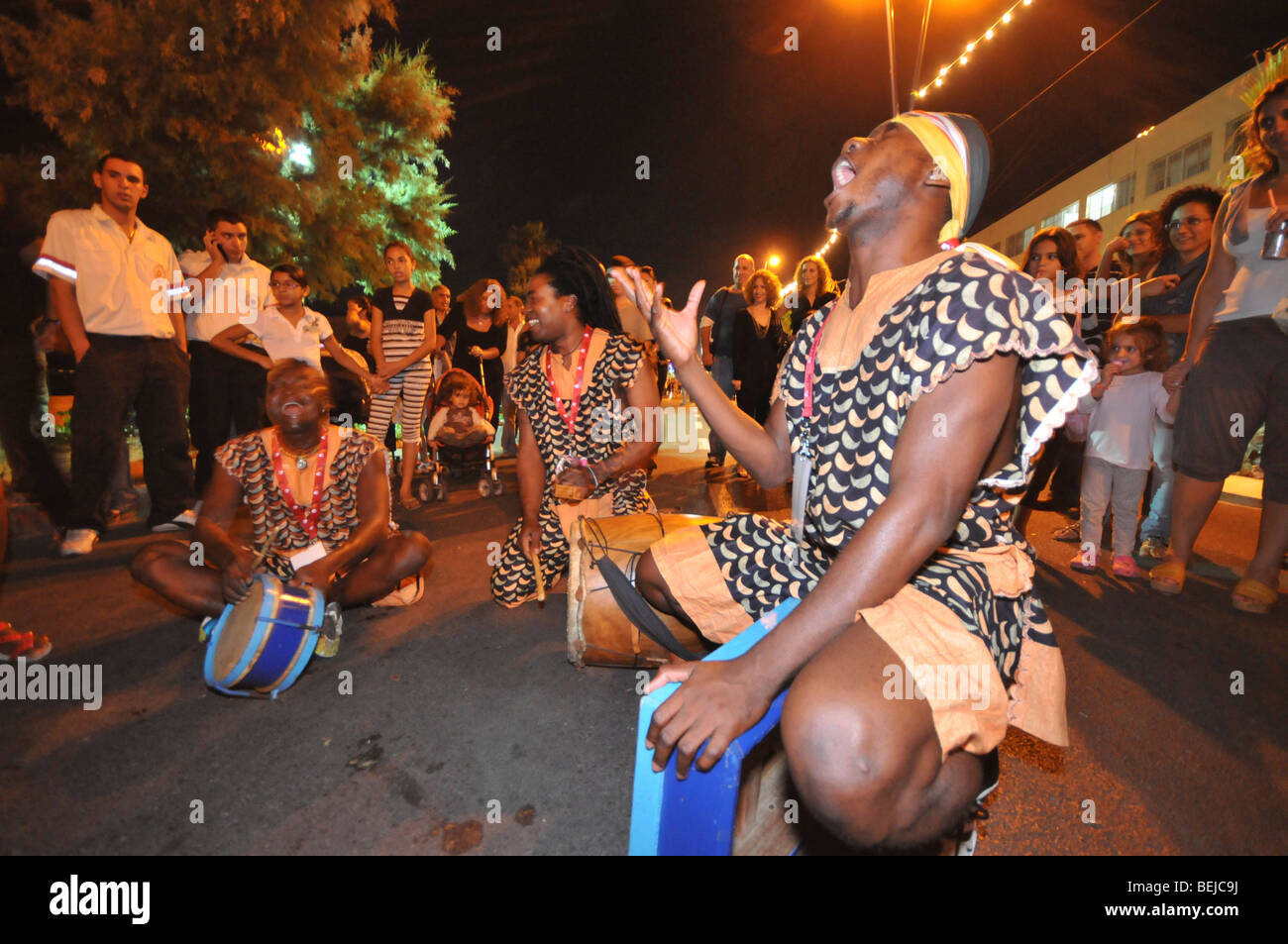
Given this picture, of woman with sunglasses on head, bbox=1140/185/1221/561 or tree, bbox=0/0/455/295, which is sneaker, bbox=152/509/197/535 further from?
woman with sunglasses on head, bbox=1140/185/1221/561

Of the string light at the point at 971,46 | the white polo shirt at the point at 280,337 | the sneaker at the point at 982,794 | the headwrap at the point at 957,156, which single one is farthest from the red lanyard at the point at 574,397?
the string light at the point at 971,46

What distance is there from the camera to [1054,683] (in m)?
1.58

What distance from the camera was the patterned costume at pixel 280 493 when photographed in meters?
3.21

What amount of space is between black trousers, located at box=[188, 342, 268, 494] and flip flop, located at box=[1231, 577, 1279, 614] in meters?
7.42

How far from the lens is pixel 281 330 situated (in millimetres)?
5816

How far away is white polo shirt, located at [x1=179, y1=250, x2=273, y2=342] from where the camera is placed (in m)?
5.59

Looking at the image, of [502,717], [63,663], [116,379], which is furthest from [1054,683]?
[116,379]

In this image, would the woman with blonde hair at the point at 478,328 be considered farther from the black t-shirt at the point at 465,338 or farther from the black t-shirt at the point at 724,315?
the black t-shirt at the point at 724,315

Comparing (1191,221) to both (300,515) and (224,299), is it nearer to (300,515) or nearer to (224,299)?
(300,515)

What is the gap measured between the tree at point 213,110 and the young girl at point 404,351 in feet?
11.6

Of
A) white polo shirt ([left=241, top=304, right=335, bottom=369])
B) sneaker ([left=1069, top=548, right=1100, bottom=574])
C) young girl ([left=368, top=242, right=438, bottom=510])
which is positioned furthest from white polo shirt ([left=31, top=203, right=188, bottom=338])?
sneaker ([left=1069, top=548, right=1100, bottom=574])

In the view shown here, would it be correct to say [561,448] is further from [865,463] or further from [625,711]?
[865,463]

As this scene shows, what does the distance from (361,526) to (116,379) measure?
3130 mm

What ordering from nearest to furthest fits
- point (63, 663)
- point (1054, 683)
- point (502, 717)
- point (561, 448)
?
point (1054, 683), point (502, 717), point (63, 663), point (561, 448)
